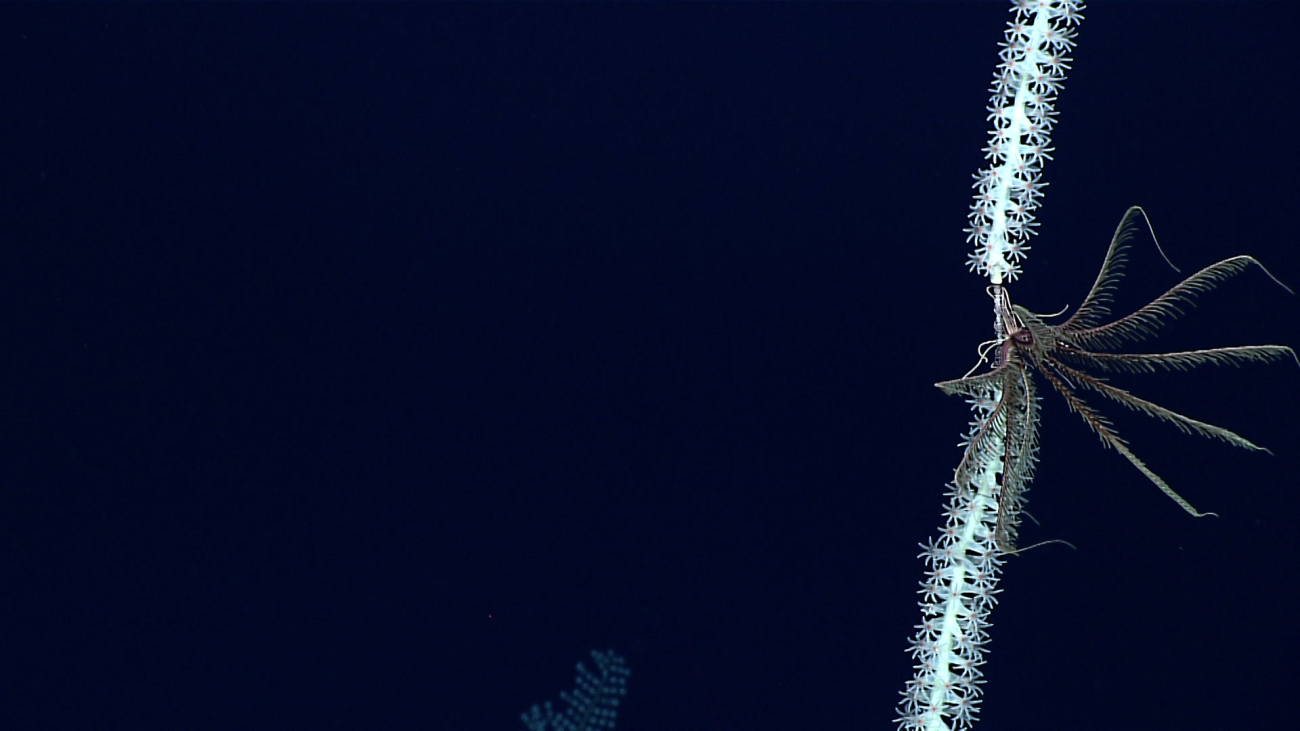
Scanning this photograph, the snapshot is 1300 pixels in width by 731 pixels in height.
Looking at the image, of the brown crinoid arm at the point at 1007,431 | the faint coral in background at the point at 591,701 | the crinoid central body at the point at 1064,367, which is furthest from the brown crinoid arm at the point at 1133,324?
the faint coral in background at the point at 591,701

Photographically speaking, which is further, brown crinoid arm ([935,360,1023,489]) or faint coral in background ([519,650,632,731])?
faint coral in background ([519,650,632,731])

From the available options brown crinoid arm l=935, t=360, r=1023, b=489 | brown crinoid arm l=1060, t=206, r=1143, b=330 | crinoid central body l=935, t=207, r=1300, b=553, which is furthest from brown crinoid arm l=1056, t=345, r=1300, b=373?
brown crinoid arm l=935, t=360, r=1023, b=489

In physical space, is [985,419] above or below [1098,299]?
below

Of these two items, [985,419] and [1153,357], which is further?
[985,419]

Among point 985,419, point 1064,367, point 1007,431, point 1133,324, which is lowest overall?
point 1007,431

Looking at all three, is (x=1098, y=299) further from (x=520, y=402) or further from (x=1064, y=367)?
(x=520, y=402)

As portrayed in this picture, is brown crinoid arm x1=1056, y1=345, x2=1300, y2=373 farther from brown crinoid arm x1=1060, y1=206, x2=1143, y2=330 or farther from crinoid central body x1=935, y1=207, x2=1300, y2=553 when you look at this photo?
brown crinoid arm x1=1060, y1=206, x2=1143, y2=330

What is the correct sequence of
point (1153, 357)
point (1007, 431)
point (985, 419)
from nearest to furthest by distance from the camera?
1. point (1153, 357)
2. point (1007, 431)
3. point (985, 419)

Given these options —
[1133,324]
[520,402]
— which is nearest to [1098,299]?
[1133,324]

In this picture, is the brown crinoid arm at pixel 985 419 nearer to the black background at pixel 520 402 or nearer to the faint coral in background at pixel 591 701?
the black background at pixel 520 402

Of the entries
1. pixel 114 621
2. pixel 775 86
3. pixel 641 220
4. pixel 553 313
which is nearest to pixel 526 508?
pixel 553 313

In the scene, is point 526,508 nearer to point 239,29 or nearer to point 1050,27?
point 239,29
